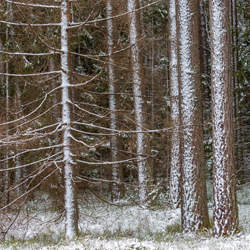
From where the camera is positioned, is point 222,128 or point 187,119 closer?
point 222,128

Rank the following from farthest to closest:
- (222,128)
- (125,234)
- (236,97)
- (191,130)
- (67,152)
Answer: (236,97), (125,234), (191,130), (222,128), (67,152)

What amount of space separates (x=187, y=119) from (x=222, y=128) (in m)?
1.25

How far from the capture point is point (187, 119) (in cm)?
874

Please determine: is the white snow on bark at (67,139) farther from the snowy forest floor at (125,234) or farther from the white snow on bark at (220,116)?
the white snow on bark at (220,116)

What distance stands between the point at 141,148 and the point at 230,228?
607 cm

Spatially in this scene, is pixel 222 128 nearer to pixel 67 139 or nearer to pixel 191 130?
pixel 191 130

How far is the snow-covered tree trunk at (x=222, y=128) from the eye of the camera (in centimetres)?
768

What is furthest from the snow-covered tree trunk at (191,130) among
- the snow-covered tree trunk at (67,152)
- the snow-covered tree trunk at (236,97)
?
the snow-covered tree trunk at (236,97)

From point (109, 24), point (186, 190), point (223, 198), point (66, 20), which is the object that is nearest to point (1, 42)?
point (109, 24)

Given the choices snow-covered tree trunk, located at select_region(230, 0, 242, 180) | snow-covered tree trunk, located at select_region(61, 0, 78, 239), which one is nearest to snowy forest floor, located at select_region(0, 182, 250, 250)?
snow-covered tree trunk, located at select_region(61, 0, 78, 239)

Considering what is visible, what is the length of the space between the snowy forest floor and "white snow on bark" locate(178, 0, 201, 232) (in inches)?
23.9

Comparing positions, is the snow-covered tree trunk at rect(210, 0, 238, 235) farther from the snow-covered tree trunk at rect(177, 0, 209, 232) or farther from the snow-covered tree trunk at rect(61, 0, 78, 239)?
the snow-covered tree trunk at rect(61, 0, 78, 239)

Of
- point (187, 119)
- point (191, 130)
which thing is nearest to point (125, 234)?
point (191, 130)

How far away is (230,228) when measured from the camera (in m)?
7.69
